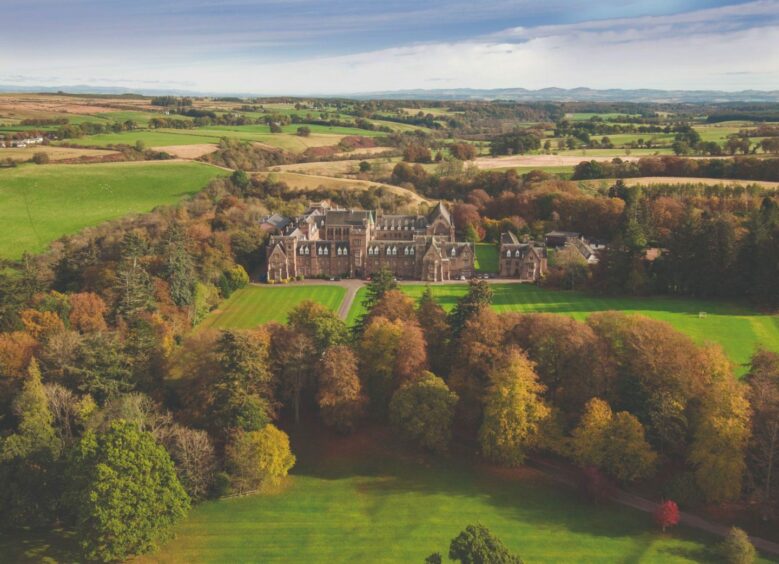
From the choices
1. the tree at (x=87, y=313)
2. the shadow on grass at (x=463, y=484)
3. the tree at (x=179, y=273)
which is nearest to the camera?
the shadow on grass at (x=463, y=484)

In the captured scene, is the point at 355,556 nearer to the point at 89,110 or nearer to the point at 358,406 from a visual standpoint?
the point at 358,406

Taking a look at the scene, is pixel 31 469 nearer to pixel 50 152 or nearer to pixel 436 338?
pixel 436 338

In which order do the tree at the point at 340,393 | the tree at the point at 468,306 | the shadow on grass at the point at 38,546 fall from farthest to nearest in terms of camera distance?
the tree at the point at 468,306 → the tree at the point at 340,393 → the shadow on grass at the point at 38,546

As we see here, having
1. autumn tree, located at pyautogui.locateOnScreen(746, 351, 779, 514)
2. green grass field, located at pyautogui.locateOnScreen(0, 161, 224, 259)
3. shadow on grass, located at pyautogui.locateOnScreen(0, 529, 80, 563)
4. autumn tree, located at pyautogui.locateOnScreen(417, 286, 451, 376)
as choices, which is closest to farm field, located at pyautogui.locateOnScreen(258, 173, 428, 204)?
green grass field, located at pyautogui.locateOnScreen(0, 161, 224, 259)

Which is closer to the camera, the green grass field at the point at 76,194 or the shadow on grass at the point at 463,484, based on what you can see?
the shadow on grass at the point at 463,484

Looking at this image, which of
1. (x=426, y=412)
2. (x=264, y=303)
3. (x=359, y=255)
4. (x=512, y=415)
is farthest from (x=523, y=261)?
(x=426, y=412)

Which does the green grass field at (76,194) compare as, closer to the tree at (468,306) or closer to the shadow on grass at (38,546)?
the shadow on grass at (38,546)

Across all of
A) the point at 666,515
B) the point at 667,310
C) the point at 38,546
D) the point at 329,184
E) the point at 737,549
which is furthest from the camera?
the point at 329,184

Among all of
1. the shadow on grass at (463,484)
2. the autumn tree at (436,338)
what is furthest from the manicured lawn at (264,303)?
the shadow on grass at (463,484)
